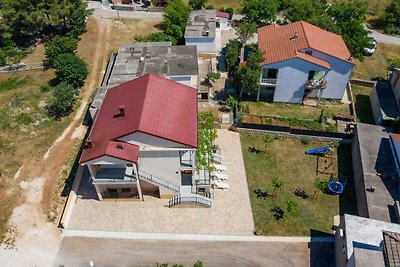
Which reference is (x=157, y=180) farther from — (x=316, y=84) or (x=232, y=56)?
(x=232, y=56)

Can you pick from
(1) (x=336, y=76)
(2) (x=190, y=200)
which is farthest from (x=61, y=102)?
(1) (x=336, y=76)

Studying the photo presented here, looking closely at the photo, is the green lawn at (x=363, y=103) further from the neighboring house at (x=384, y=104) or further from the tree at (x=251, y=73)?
the tree at (x=251, y=73)

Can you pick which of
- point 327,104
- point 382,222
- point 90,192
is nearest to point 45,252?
point 90,192

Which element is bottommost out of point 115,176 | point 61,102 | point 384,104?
point 61,102

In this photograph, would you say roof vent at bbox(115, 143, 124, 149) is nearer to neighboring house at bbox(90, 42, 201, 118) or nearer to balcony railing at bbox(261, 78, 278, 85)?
neighboring house at bbox(90, 42, 201, 118)

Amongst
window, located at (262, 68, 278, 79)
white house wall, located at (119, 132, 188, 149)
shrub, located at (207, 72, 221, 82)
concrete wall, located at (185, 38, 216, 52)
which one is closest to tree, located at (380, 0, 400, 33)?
concrete wall, located at (185, 38, 216, 52)

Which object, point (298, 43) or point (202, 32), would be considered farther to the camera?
point (202, 32)

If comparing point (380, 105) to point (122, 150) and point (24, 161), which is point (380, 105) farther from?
point (24, 161)
